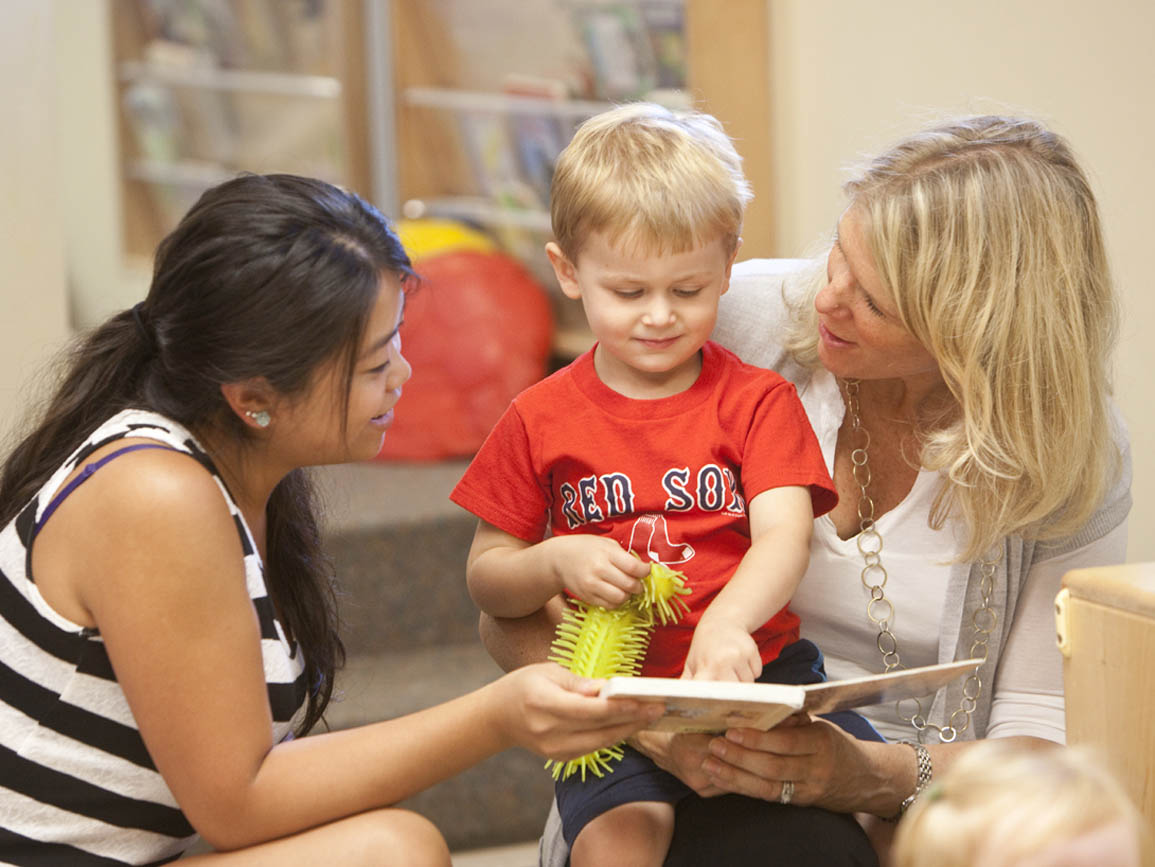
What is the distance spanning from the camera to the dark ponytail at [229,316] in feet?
4.33

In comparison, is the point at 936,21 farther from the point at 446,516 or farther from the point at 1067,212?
the point at 446,516

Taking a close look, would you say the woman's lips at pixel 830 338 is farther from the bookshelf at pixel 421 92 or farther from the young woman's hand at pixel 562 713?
the bookshelf at pixel 421 92

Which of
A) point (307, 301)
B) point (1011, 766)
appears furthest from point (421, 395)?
point (1011, 766)

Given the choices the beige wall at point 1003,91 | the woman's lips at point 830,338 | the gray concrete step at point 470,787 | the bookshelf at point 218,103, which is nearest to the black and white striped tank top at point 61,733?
the woman's lips at point 830,338

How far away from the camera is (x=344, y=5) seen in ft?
12.6

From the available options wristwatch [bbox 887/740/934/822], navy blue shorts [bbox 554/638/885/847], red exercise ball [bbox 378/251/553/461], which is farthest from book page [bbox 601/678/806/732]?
red exercise ball [bbox 378/251/553/461]

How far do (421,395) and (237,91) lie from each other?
1.73 meters

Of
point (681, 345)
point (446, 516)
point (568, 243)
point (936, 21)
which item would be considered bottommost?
point (446, 516)

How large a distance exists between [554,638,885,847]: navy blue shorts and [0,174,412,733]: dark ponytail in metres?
0.52

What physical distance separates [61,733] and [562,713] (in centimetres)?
50

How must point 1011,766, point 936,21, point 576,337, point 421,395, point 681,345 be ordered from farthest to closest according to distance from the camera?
point 576,337 < point 421,395 < point 936,21 < point 681,345 < point 1011,766

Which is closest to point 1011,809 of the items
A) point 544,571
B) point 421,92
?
point 544,571

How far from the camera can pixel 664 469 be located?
4.85 feet

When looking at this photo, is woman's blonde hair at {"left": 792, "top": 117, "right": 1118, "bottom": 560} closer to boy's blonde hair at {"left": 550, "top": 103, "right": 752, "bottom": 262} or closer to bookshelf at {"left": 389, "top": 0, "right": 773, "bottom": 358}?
boy's blonde hair at {"left": 550, "top": 103, "right": 752, "bottom": 262}
